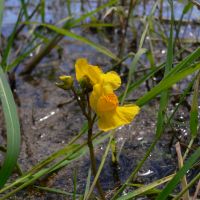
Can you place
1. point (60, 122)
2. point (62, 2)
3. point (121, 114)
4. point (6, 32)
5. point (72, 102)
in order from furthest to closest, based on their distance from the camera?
point (62, 2)
point (6, 32)
point (72, 102)
point (60, 122)
point (121, 114)

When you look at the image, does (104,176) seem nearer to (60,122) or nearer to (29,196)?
(29,196)

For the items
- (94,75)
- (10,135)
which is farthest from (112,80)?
(10,135)

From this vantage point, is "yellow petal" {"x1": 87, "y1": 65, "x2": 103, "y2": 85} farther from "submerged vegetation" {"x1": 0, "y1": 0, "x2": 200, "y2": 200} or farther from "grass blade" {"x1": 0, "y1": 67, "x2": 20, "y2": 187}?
"grass blade" {"x1": 0, "y1": 67, "x2": 20, "y2": 187}

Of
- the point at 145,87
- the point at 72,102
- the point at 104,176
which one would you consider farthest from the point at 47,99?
the point at 104,176

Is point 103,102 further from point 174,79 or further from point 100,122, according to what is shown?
point 174,79

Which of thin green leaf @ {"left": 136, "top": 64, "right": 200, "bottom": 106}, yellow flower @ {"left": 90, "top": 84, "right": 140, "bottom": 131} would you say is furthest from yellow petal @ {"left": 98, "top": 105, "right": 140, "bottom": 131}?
thin green leaf @ {"left": 136, "top": 64, "right": 200, "bottom": 106}

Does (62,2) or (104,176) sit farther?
(62,2)

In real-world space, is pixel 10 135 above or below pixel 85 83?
below
